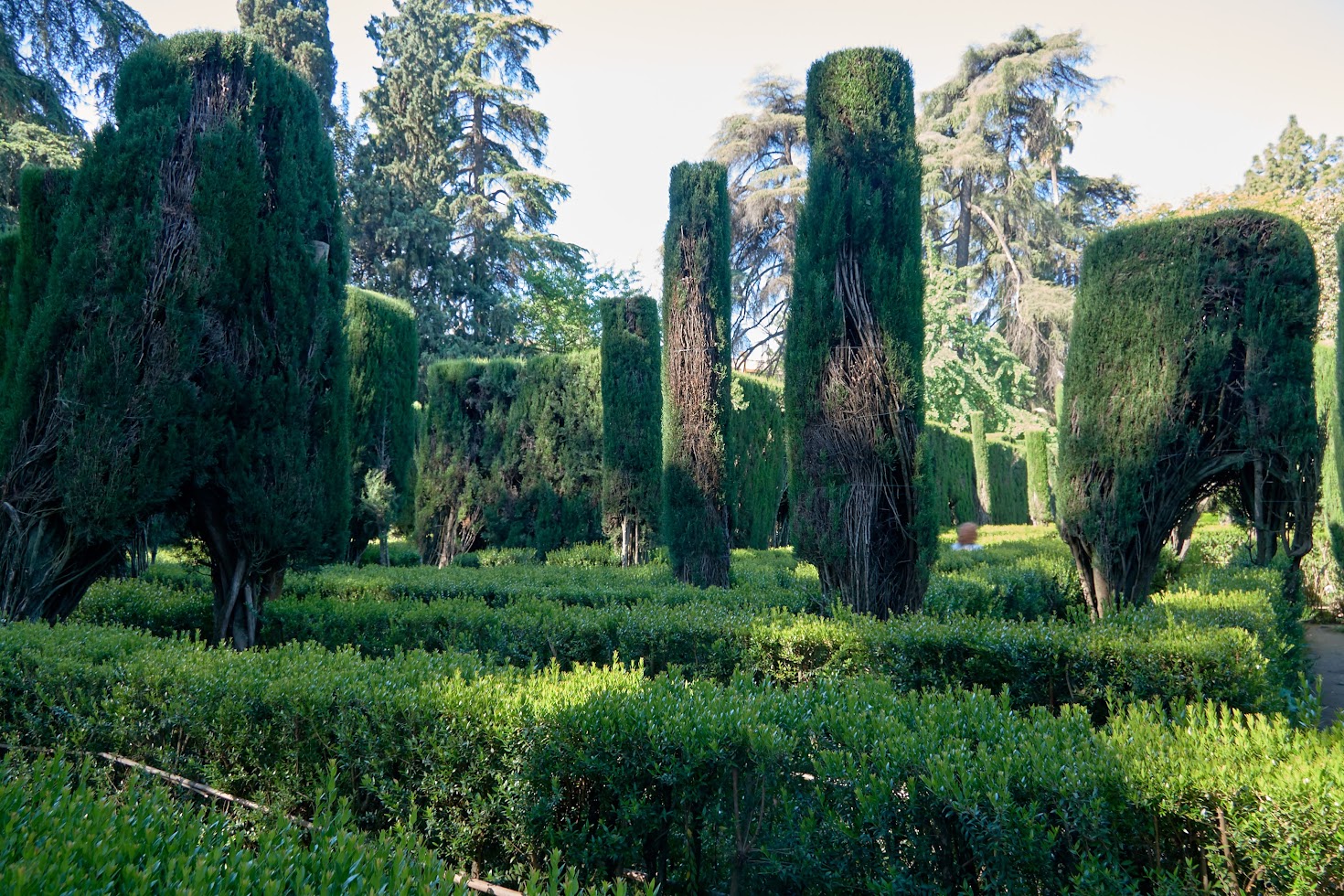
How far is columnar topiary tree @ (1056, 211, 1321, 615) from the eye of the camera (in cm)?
693

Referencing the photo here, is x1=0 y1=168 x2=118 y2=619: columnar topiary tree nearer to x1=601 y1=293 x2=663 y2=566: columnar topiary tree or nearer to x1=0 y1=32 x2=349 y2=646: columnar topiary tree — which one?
x1=0 y1=32 x2=349 y2=646: columnar topiary tree

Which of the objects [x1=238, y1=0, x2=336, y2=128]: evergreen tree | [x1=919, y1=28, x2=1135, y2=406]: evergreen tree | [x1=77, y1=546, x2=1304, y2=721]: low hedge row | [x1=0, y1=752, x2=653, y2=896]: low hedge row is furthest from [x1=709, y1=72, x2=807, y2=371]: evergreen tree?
[x1=0, y1=752, x2=653, y2=896]: low hedge row

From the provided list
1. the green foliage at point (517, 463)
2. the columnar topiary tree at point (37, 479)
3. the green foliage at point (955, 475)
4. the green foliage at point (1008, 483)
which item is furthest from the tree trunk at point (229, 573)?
the green foliage at point (1008, 483)

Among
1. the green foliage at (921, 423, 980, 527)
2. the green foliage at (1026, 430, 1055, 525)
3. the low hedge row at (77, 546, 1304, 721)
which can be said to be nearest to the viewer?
the low hedge row at (77, 546, 1304, 721)

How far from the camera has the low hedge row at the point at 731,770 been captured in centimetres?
256

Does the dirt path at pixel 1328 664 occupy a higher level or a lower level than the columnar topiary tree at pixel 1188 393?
lower

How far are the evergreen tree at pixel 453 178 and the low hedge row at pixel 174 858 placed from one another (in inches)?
976

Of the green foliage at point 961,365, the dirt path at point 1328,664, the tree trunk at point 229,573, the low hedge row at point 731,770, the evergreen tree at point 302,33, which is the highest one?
the evergreen tree at point 302,33

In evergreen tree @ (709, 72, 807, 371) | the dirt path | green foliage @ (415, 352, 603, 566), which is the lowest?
the dirt path

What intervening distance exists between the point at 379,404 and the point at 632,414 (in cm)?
365

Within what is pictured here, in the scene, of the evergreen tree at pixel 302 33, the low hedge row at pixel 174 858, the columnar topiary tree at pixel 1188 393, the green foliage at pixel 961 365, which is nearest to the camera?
the low hedge row at pixel 174 858

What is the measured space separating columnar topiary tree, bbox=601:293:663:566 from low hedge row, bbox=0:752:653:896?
362 inches

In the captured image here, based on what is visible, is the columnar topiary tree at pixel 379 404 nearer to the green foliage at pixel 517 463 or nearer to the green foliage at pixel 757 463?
the green foliage at pixel 517 463

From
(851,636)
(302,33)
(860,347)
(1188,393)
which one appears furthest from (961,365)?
(302,33)
